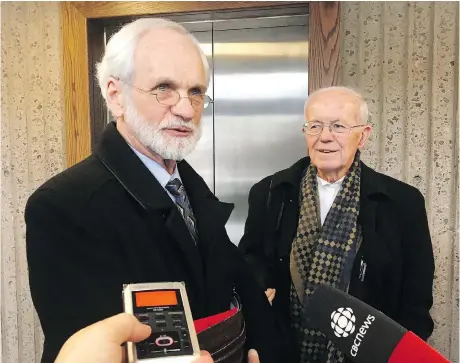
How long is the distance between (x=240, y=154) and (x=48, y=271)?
177 cm

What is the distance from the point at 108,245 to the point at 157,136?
0.34m

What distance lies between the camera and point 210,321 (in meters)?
1.08

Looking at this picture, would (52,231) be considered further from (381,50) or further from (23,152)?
(23,152)

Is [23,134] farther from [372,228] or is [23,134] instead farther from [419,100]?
[419,100]

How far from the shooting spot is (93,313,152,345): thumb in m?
0.59

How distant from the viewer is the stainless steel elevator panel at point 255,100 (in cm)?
251

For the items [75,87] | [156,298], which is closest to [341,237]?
[156,298]

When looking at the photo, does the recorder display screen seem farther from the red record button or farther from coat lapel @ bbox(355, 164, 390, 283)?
coat lapel @ bbox(355, 164, 390, 283)

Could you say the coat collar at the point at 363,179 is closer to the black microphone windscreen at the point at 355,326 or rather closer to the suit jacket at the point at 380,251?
the suit jacket at the point at 380,251

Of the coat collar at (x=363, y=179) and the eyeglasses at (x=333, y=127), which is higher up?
the eyeglasses at (x=333, y=127)

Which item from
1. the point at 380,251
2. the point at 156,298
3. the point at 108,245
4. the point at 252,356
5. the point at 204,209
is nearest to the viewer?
the point at 156,298

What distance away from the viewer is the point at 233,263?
50.4 inches

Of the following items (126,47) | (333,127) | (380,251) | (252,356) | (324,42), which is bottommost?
(252,356)

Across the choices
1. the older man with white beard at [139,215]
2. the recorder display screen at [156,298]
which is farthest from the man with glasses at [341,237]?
the recorder display screen at [156,298]
